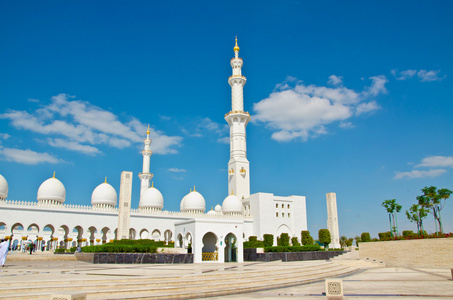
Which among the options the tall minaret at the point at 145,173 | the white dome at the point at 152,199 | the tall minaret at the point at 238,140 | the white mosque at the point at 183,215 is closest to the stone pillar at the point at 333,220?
the white mosque at the point at 183,215

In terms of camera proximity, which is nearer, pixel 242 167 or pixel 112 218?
pixel 112 218

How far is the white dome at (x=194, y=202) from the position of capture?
4322 cm

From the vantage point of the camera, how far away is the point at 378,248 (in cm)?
2664

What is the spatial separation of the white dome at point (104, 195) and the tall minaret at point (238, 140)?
52.5 feet

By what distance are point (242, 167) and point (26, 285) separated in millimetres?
39957

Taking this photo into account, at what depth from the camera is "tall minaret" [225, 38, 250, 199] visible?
47.5m

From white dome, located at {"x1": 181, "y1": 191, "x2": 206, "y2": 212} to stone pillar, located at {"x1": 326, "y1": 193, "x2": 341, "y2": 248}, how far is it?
16.5 meters

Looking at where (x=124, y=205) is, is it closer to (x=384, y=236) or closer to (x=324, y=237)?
(x=324, y=237)

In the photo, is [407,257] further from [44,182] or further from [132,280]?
[44,182]

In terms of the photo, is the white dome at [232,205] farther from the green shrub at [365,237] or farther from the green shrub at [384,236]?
the green shrub at [384,236]

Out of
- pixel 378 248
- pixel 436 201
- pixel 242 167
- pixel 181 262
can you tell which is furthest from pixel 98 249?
pixel 436 201

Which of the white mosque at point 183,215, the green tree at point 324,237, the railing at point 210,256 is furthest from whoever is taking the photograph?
the green tree at point 324,237

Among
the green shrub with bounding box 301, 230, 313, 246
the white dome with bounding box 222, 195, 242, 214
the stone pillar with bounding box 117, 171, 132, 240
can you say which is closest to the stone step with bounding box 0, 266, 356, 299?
the stone pillar with bounding box 117, 171, 132, 240

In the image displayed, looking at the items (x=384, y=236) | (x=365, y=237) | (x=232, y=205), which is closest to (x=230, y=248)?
(x=384, y=236)
